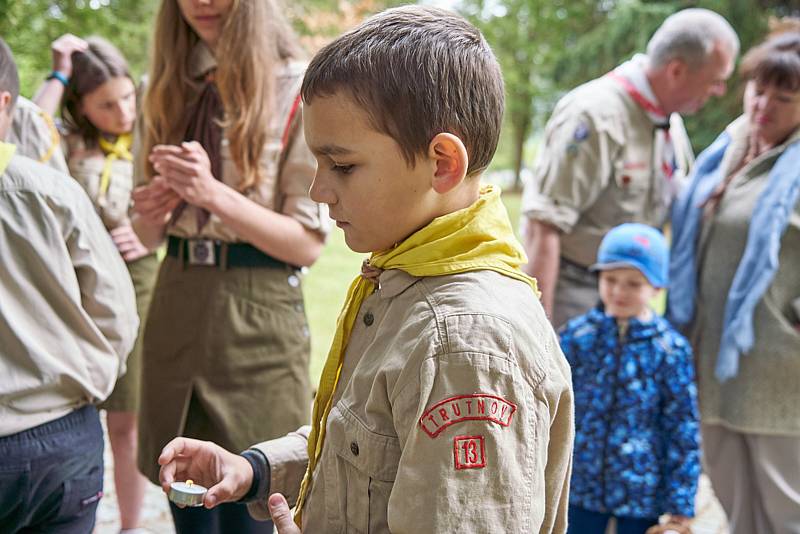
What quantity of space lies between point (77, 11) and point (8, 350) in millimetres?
4574

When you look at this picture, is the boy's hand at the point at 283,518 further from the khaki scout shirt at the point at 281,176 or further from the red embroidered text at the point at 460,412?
the khaki scout shirt at the point at 281,176

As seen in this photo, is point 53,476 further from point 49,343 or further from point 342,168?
point 342,168

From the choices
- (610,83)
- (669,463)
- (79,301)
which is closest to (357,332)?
(79,301)

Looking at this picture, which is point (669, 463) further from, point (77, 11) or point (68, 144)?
point (77, 11)

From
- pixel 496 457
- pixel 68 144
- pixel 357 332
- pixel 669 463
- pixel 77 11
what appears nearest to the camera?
pixel 496 457

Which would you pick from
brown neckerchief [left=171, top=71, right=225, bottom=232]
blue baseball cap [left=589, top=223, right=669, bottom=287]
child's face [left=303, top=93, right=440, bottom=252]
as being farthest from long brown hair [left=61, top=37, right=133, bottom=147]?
child's face [left=303, top=93, right=440, bottom=252]

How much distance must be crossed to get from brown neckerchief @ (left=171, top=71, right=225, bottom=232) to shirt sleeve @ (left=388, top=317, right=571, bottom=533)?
132 centimetres

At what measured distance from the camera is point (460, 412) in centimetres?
115

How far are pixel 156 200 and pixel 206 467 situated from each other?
0.98 metres

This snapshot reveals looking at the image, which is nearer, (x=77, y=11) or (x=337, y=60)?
(x=337, y=60)

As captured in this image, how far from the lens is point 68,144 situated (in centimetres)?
369

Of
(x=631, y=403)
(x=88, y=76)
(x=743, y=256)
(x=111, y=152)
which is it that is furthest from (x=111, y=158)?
(x=743, y=256)

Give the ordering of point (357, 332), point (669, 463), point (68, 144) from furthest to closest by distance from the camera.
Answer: point (68, 144) < point (669, 463) < point (357, 332)

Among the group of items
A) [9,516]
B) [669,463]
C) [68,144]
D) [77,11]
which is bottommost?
[9,516]
